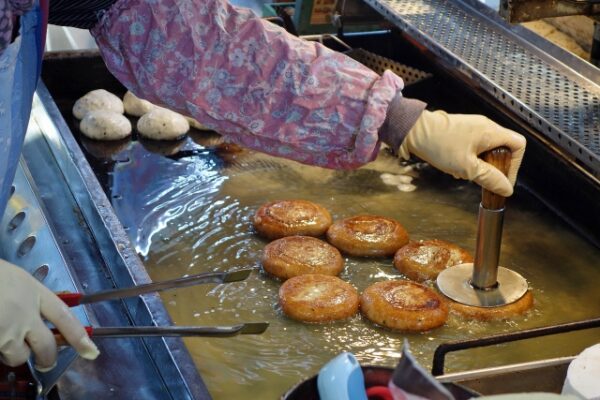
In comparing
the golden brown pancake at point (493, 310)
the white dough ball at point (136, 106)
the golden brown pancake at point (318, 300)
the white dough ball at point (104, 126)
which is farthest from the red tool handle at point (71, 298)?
the white dough ball at point (136, 106)

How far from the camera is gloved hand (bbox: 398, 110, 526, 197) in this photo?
7.92 feet

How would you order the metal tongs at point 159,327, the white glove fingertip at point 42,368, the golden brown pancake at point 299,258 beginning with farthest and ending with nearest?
the golden brown pancake at point 299,258, the white glove fingertip at point 42,368, the metal tongs at point 159,327

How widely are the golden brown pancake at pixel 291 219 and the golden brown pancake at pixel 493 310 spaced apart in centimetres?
75

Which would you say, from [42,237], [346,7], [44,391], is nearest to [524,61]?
[346,7]

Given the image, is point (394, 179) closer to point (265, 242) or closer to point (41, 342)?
point (265, 242)

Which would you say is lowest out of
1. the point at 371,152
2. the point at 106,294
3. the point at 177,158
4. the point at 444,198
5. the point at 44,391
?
the point at 177,158

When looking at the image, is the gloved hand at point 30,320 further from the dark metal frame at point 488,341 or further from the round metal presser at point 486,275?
the round metal presser at point 486,275

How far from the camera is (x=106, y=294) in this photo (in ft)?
6.62

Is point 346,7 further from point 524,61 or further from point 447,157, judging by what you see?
point 447,157

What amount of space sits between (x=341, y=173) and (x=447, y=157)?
1658 millimetres

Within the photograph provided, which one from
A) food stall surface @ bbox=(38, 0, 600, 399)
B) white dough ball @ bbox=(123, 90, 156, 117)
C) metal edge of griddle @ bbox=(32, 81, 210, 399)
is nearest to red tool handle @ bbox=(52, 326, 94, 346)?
metal edge of griddle @ bbox=(32, 81, 210, 399)

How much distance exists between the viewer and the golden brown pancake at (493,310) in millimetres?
3000

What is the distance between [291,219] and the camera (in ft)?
11.7

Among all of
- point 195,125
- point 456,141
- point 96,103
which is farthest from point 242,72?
point 96,103
